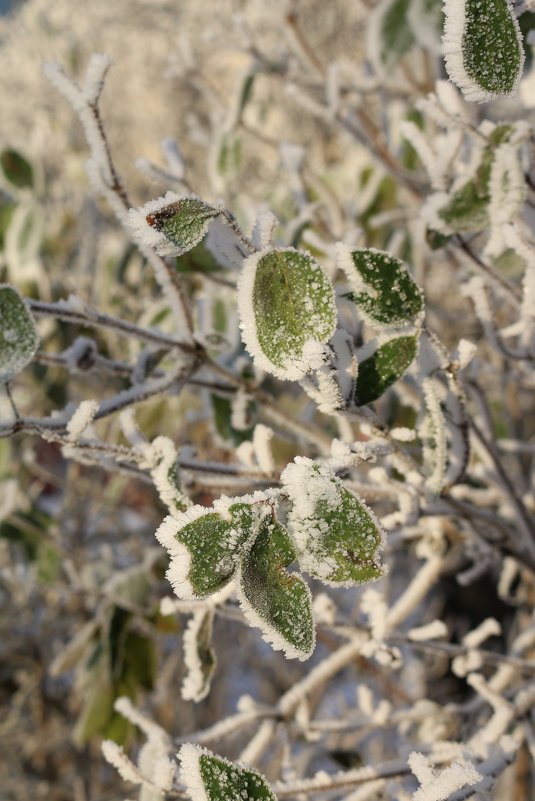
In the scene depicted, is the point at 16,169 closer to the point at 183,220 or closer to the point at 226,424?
the point at 226,424

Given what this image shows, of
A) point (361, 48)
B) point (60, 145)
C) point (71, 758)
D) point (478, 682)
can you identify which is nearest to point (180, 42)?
point (478, 682)

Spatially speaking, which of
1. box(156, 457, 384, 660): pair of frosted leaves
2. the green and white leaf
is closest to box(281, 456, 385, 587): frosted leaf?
box(156, 457, 384, 660): pair of frosted leaves

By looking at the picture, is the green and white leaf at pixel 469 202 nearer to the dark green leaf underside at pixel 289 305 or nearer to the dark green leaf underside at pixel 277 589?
the dark green leaf underside at pixel 289 305

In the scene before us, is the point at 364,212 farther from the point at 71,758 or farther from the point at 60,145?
the point at 60,145

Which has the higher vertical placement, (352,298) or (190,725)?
(352,298)

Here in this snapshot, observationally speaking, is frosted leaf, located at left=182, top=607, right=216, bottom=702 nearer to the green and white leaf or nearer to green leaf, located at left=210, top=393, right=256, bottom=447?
green leaf, located at left=210, top=393, right=256, bottom=447

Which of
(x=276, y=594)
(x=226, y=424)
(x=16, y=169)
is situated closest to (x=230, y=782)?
(x=276, y=594)
